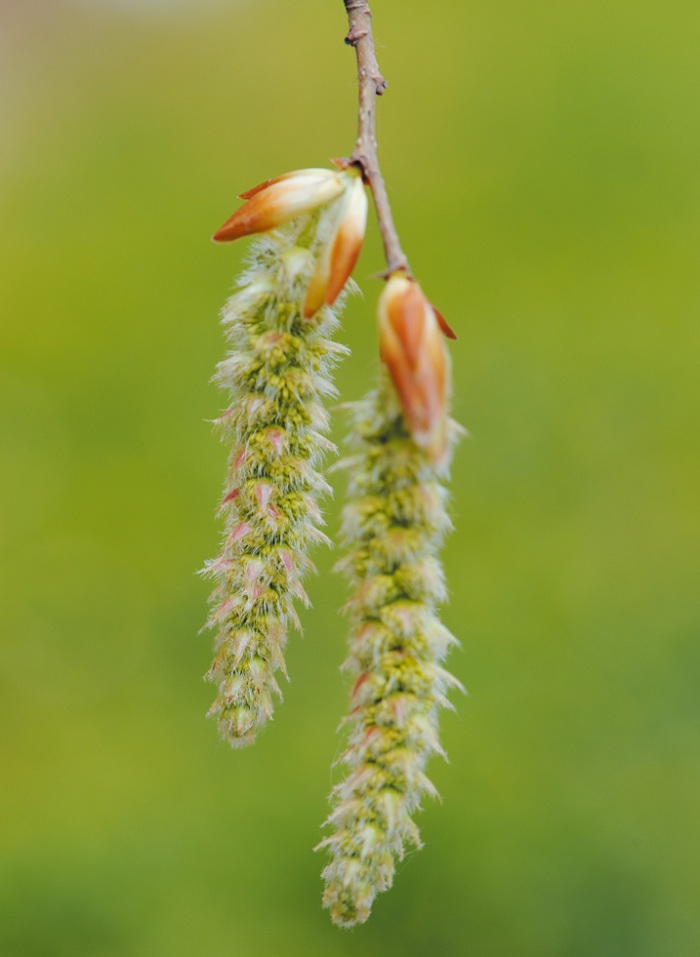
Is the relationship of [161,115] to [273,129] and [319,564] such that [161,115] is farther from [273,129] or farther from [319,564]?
[319,564]

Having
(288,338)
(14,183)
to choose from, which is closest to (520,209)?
(14,183)

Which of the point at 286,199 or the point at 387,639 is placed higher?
the point at 286,199

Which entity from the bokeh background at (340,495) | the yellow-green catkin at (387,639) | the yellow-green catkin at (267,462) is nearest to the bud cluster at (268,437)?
the yellow-green catkin at (267,462)

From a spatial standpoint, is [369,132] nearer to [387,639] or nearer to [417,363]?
[417,363]

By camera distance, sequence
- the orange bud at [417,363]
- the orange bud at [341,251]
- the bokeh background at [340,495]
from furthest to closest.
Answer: the bokeh background at [340,495], the orange bud at [341,251], the orange bud at [417,363]

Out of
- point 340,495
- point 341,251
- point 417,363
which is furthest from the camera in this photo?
point 340,495

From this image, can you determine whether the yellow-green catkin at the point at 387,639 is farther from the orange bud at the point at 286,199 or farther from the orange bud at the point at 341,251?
the orange bud at the point at 286,199

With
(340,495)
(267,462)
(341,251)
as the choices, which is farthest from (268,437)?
(340,495)
